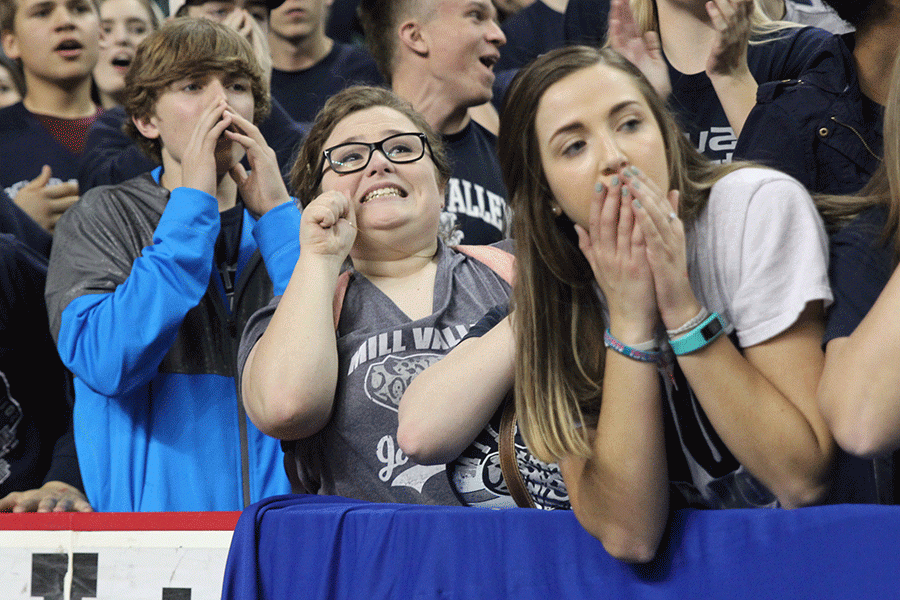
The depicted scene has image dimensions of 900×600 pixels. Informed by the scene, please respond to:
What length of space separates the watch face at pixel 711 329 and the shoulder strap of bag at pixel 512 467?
15.5 inches

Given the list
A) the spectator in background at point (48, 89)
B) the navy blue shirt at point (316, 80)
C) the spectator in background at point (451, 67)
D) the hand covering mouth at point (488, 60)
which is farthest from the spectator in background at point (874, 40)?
the spectator in background at point (48, 89)

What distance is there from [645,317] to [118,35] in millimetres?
2963

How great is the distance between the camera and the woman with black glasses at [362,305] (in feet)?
5.89

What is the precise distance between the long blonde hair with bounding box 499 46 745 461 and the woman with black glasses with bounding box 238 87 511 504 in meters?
0.39

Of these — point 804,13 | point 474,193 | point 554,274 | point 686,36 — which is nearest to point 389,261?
point 554,274

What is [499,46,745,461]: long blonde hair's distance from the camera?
1399 mm

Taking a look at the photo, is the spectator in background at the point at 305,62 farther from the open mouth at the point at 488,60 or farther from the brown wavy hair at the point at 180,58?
the brown wavy hair at the point at 180,58

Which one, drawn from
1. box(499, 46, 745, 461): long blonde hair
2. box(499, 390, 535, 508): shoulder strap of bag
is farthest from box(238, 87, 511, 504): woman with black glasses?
box(499, 46, 745, 461): long blonde hair

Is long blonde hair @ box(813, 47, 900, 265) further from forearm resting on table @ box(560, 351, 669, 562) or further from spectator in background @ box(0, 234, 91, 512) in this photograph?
spectator in background @ box(0, 234, 91, 512)

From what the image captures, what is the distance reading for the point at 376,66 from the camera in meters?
3.44

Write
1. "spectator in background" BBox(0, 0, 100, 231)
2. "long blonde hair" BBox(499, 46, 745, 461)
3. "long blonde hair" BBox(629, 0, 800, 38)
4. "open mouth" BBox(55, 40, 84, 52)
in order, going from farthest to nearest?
"open mouth" BBox(55, 40, 84, 52)
"spectator in background" BBox(0, 0, 100, 231)
"long blonde hair" BBox(629, 0, 800, 38)
"long blonde hair" BBox(499, 46, 745, 461)

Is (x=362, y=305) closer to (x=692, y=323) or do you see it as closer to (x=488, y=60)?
(x=692, y=323)

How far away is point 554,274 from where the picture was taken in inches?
59.2

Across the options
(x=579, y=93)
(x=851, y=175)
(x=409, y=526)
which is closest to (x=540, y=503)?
(x=409, y=526)
